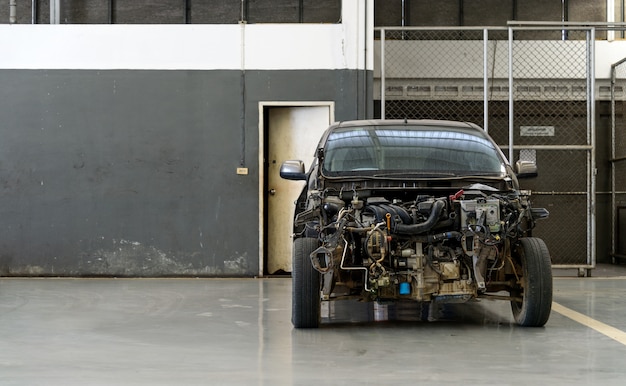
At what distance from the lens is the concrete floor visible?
456cm

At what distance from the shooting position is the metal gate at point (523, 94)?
1235 cm

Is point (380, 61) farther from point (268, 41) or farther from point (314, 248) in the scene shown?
point (314, 248)

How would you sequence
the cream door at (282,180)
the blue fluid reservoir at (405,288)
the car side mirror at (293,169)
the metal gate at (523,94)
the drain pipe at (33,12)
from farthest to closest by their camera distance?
the drain pipe at (33,12) < the metal gate at (523,94) < the cream door at (282,180) < the car side mirror at (293,169) < the blue fluid reservoir at (405,288)

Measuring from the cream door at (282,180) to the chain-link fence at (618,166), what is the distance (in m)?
4.80

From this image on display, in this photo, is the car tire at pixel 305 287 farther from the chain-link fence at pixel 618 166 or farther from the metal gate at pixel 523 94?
the chain-link fence at pixel 618 166

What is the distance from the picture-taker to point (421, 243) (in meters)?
5.92

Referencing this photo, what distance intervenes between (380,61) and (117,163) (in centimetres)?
384

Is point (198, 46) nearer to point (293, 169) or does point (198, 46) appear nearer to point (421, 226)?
point (293, 169)

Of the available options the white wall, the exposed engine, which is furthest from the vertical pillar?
the exposed engine

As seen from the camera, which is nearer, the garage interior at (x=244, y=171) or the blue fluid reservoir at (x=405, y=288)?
the garage interior at (x=244, y=171)

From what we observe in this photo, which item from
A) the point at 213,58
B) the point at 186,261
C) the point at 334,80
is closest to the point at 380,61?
the point at 334,80

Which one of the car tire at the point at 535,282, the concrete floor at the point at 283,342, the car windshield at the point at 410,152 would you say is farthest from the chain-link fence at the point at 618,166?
the car tire at the point at 535,282

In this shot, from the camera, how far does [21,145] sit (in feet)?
35.2

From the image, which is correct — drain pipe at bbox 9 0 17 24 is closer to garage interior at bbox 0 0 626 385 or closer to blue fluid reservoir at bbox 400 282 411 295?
garage interior at bbox 0 0 626 385
